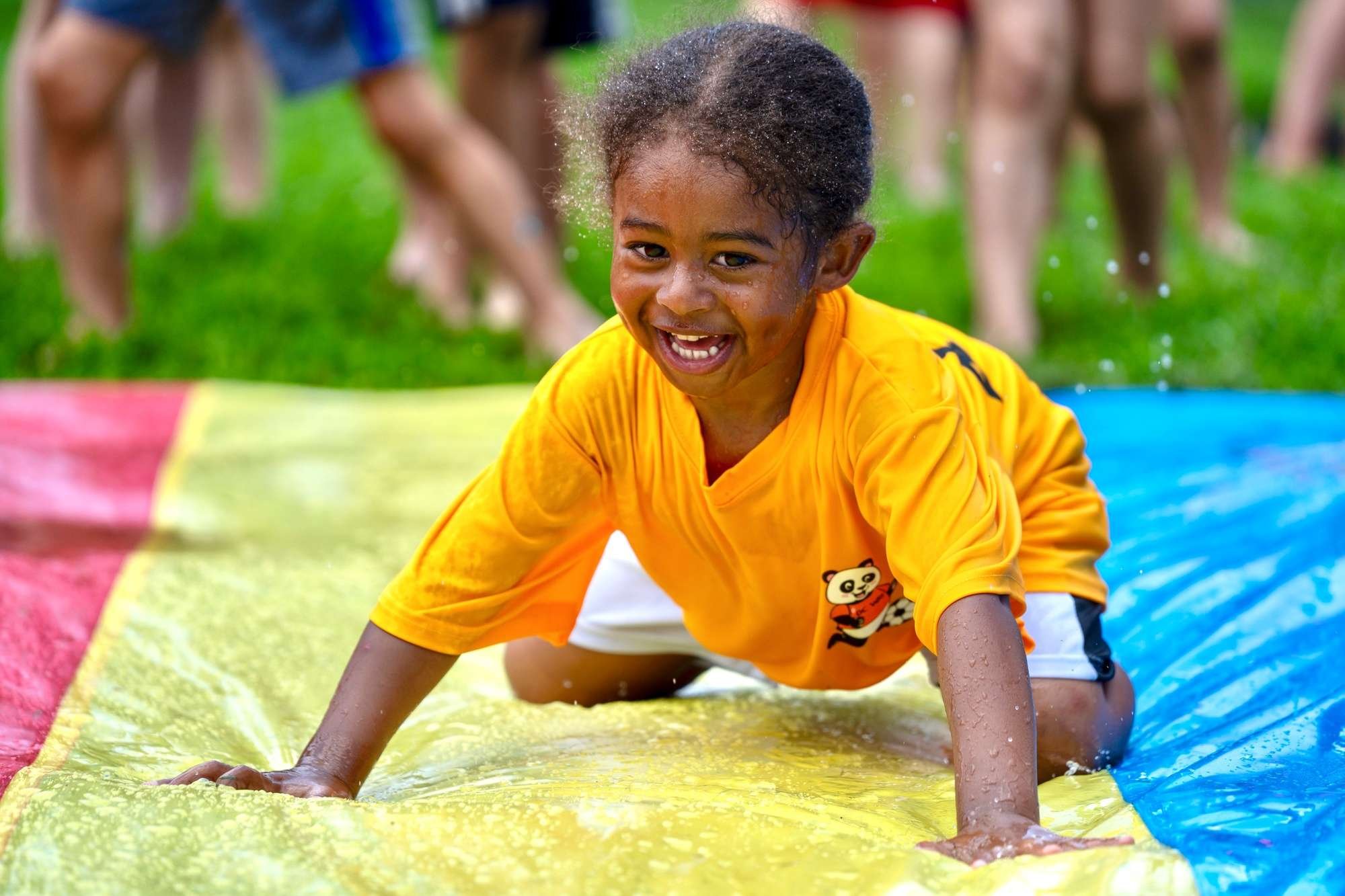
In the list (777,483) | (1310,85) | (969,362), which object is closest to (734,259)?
(777,483)

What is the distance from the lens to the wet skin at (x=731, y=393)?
5.01ft

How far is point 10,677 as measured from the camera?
2.01 meters

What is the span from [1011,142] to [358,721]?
8.01ft

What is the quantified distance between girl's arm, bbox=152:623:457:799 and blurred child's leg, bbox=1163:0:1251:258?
3566 millimetres

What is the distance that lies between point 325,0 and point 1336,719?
2672mm

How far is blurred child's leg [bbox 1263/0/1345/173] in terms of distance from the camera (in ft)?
21.1

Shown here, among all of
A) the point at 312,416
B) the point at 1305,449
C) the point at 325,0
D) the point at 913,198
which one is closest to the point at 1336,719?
the point at 1305,449

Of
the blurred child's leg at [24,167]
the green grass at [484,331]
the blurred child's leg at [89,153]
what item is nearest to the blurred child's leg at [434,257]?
the green grass at [484,331]

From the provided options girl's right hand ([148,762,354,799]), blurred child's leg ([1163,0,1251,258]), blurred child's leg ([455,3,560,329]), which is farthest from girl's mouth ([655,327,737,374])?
blurred child's leg ([1163,0,1251,258])

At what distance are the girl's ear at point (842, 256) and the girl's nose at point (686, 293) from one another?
14 centimetres

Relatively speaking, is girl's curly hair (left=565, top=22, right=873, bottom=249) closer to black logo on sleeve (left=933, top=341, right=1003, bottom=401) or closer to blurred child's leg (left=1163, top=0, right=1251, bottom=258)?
black logo on sleeve (left=933, top=341, right=1003, bottom=401)

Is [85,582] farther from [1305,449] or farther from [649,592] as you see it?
[1305,449]

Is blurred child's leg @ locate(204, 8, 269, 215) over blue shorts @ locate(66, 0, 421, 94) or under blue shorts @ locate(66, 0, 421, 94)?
under

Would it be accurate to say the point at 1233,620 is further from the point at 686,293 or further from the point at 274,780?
the point at 274,780
